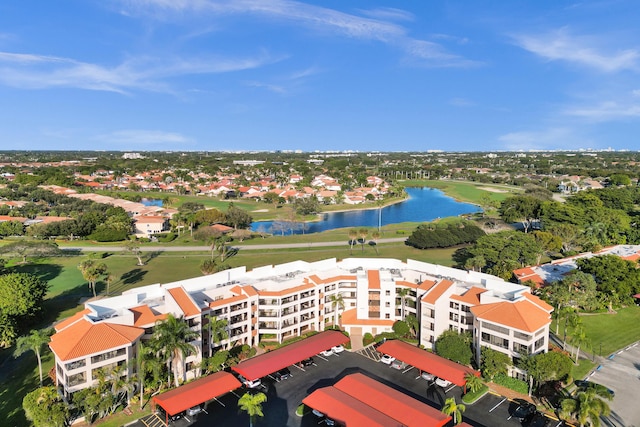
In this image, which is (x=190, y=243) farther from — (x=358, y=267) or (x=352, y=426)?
(x=352, y=426)

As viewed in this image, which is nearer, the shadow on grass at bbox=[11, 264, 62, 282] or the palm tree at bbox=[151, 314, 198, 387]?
the palm tree at bbox=[151, 314, 198, 387]

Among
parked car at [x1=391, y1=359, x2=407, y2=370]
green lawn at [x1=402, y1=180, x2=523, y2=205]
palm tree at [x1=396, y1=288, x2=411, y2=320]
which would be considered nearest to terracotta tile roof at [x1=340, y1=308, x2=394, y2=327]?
palm tree at [x1=396, y1=288, x2=411, y2=320]

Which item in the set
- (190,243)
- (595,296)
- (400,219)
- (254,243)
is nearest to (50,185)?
(190,243)

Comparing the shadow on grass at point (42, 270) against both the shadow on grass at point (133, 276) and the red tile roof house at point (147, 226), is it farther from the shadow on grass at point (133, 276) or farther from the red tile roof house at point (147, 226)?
the red tile roof house at point (147, 226)

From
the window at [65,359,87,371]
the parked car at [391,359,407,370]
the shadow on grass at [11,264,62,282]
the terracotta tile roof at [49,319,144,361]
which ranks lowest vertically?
the parked car at [391,359,407,370]

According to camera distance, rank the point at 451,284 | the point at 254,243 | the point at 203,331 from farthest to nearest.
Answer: the point at 254,243
the point at 451,284
the point at 203,331

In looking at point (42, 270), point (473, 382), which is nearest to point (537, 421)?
point (473, 382)

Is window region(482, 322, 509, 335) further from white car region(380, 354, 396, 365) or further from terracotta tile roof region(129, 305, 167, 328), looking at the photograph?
terracotta tile roof region(129, 305, 167, 328)
